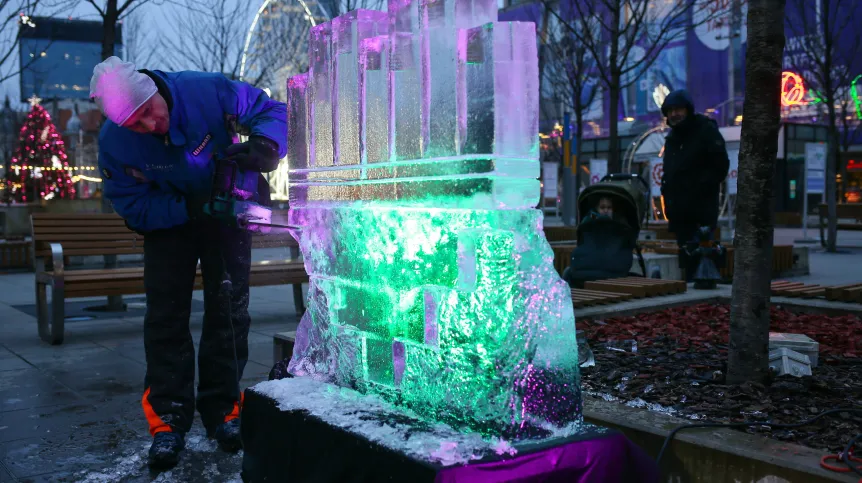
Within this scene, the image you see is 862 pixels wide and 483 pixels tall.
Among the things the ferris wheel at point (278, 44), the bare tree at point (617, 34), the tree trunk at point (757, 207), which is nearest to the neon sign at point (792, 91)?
the bare tree at point (617, 34)

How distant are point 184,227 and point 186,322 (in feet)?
1.43

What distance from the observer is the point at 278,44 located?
2214 centimetres

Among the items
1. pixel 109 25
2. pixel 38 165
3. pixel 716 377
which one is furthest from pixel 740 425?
pixel 38 165

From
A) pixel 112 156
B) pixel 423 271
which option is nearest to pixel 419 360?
pixel 423 271

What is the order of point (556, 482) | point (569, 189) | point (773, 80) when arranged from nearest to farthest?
1. point (556, 482)
2. point (773, 80)
3. point (569, 189)

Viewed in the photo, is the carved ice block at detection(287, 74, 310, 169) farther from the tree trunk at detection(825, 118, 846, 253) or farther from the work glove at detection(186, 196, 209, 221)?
the tree trunk at detection(825, 118, 846, 253)

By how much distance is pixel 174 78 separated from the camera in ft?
11.5

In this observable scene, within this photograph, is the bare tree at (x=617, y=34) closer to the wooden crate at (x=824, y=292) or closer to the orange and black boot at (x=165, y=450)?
the wooden crate at (x=824, y=292)

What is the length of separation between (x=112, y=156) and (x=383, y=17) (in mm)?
1570

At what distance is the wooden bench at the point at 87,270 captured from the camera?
6379 mm

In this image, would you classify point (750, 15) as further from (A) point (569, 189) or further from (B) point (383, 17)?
(A) point (569, 189)

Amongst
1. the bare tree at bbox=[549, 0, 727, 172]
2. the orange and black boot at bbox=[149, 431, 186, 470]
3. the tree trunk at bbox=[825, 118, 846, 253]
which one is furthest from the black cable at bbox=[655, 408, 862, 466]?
the tree trunk at bbox=[825, 118, 846, 253]

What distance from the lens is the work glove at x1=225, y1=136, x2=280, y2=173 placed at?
123 inches

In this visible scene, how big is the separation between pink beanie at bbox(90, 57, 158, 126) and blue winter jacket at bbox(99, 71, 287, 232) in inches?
7.7
